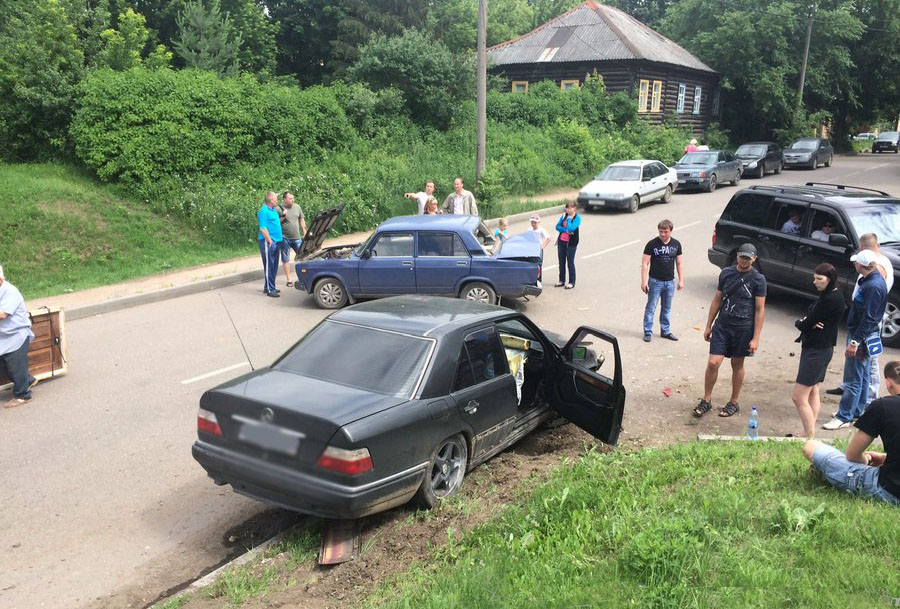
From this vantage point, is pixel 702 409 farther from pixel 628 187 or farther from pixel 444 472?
pixel 628 187

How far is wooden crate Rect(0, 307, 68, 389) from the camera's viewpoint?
8.62m

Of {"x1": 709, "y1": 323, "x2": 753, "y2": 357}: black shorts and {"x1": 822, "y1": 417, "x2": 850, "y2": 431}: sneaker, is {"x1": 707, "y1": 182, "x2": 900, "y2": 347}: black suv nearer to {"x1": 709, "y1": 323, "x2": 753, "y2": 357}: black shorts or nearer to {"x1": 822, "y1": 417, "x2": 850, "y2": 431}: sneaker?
{"x1": 822, "y1": 417, "x2": 850, "y2": 431}: sneaker

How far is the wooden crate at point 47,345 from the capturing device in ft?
28.3

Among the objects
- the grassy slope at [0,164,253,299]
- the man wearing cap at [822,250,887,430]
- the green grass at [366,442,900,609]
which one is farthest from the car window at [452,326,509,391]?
the grassy slope at [0,164,253,299]

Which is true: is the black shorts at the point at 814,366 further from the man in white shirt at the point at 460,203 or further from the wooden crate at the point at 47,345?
the man in white shirt at the point at 460,203

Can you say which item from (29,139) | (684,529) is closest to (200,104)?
(29,139)

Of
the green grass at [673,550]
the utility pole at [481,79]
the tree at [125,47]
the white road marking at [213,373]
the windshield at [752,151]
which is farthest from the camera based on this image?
the windshield at [752,151]

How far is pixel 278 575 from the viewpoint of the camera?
15.7 feet

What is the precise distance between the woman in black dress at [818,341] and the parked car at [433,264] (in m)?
4.97

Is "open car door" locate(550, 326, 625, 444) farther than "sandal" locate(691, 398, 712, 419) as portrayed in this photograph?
No

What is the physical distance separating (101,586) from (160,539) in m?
0.61

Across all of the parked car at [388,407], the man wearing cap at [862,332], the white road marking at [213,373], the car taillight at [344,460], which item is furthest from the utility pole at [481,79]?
the car taillight at [344,460]

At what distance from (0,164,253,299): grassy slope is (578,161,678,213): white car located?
1116 cm

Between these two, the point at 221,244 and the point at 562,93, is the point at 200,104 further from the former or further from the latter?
the point at 562,93
